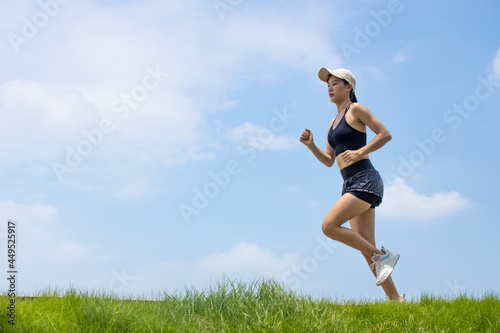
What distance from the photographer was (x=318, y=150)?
21.0 ft

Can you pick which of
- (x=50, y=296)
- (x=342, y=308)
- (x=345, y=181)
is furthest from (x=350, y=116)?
(x=50, y=296)

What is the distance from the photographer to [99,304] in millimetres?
4719

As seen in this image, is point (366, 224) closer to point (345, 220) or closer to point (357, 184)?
point (345, 220)

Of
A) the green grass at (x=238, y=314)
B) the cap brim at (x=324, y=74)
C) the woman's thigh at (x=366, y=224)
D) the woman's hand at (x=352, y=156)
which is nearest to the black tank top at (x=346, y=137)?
the woman's hand at (x=352, y=156)

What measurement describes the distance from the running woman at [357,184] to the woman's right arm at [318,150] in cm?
22

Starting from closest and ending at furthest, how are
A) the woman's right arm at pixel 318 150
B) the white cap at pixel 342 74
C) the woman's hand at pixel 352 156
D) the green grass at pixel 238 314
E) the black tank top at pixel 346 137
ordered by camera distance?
the green grass at pixel 238 314 → the woman's hand at pixel 352 156 → the black tank top at pixel 346 137 → the white cap at pixel 342 74 → the woman's right arm at pixel 318 150

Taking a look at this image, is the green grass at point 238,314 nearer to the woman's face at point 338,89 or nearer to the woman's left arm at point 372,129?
the woman's left arm at point 372,129

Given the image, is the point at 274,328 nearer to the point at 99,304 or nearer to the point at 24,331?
the point at 99,304

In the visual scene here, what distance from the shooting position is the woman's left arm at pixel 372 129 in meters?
5.75

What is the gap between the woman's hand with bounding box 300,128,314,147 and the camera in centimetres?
641

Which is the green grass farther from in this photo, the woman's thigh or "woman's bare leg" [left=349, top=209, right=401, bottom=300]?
the woman's thigh

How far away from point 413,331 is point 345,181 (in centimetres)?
182

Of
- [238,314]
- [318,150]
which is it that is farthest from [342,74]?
[238,314]

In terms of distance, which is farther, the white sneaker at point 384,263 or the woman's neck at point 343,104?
the woman's neck at point 343,104
